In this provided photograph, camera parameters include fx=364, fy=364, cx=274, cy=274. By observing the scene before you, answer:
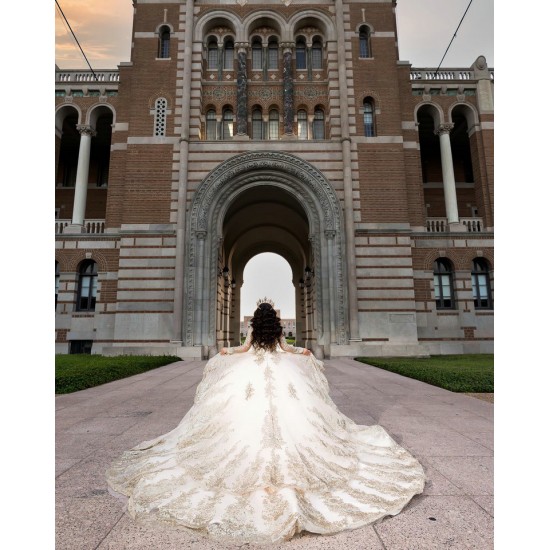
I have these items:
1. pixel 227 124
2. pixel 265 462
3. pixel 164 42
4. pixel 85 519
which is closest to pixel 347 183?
pixel 227 124

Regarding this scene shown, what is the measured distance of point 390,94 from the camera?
1883 centimetres

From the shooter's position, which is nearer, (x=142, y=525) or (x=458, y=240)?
(x=142, y=525)

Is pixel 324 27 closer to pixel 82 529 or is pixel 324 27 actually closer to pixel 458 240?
pixel 458 240

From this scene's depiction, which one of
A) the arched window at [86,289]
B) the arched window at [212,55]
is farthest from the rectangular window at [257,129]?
the arched window at [86,289]

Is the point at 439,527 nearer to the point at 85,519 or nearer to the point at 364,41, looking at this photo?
the point at 85,519

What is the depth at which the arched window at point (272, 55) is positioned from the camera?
20047 millimetres

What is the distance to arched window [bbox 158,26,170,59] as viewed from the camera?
1938 centimetres

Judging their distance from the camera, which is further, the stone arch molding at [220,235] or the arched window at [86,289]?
the arched window at [86,289]

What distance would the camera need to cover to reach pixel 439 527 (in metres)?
2.59

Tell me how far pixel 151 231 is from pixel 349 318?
10.2 metres

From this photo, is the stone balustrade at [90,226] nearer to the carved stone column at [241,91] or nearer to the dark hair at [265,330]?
the carved stone column at [241,91]

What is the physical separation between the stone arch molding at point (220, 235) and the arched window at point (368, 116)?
3.82m

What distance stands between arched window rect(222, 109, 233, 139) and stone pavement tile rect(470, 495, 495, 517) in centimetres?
1905

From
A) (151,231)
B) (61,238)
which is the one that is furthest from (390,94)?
(61,238)
